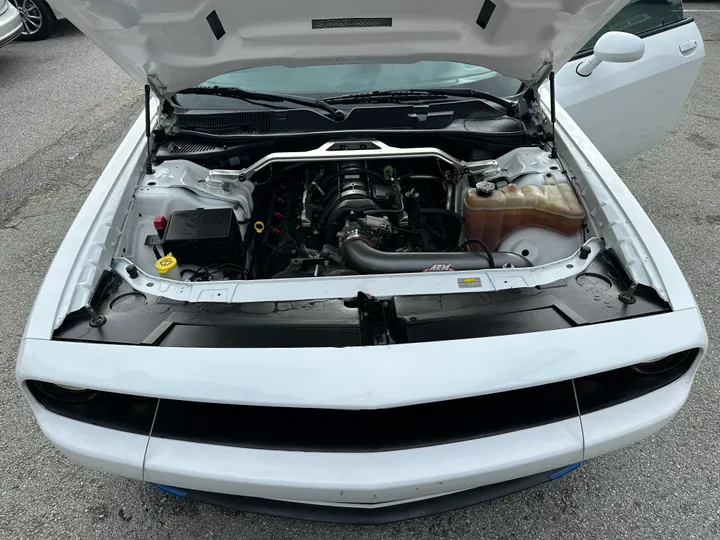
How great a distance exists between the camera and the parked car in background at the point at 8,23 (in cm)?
525

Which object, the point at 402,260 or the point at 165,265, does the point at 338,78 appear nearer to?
the point at 402,260

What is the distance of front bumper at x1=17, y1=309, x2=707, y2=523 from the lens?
1.11 meters

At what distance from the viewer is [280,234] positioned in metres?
1.98

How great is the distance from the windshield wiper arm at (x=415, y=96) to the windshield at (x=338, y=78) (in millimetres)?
62

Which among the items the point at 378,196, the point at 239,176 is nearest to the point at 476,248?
the point at 378,196

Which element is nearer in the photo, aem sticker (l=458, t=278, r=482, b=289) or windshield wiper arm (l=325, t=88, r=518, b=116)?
aem sticker (l=458, t=278, r=482, b=289)

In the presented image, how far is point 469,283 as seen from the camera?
1.40 metres

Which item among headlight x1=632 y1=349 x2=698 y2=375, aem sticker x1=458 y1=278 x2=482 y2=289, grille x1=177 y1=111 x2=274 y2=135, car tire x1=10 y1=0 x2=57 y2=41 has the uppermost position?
grille x1=177 y1=111 x2=274 y2=135

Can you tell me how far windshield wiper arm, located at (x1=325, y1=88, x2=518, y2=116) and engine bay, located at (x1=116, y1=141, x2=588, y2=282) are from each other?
11.2 inches

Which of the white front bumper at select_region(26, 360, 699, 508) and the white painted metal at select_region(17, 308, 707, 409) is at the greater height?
the white painted metal at select_region(17, 308, 707, 409)

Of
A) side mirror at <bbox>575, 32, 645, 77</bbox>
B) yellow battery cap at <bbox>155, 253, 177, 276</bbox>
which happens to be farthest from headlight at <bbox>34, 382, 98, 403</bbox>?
side mirror at <bbox>575, 32, 645, 77</bbox>

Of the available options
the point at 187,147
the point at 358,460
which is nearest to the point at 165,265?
the point at 187,147

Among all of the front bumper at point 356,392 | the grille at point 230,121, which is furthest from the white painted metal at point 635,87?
the front bumper at point 356,392

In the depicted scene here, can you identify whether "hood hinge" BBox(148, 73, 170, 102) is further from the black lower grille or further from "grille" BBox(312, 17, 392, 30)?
the black lower grille
